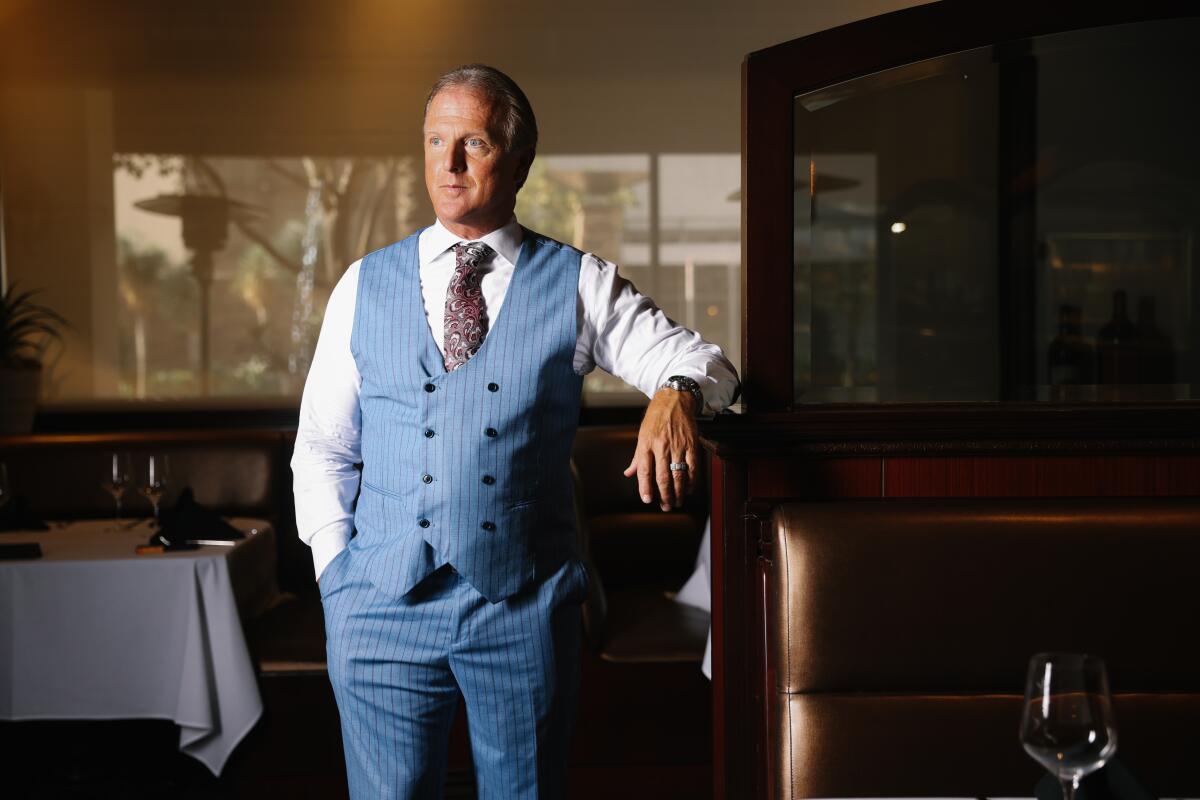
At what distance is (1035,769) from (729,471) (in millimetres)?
646

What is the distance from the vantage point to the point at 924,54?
1898 millimetres

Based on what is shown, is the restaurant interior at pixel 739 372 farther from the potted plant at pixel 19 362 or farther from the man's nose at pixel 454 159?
the man's nose at pixel 454 159

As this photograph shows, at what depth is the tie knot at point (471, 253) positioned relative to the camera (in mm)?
1630

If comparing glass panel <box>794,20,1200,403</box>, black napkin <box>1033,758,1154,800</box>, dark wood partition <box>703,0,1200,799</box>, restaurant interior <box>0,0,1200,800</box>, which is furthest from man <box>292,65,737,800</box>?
black napkin <box>1033,758,1154,800</box>

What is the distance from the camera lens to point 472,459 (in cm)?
155

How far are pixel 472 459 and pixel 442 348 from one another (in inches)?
6.8

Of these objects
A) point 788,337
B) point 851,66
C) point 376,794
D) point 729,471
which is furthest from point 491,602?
point 851,66

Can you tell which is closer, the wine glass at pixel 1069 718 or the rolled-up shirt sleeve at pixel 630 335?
the wine glass at pixel 1069 718

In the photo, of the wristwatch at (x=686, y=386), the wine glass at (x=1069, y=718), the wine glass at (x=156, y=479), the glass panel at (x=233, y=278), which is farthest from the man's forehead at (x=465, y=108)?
the glass panel at (x=233, y=278)

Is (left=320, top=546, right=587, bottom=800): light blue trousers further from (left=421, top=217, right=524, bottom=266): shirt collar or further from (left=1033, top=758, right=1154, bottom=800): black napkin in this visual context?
(left=1033, top=758, right=1154, bottom=800): black napkin

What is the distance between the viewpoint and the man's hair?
1.56 m

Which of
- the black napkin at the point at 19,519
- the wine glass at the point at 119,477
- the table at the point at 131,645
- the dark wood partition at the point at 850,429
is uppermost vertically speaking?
the dark wood partition at the point at 850,429

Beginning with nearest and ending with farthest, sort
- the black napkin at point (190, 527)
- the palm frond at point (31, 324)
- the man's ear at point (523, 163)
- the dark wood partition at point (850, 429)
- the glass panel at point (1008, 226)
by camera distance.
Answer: the man's ear at point (523, 163) → the dark wood partition at point (850, 429) → the glass panel at point (1008, 226) → the black napkin at point (190, 527) → the palm frond at point (31, 324)

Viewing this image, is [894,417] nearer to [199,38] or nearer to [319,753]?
[319,753]
